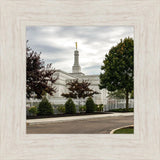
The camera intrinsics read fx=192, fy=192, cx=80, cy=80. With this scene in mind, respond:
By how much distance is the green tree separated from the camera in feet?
50.1

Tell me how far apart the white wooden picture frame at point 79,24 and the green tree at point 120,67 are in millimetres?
11406

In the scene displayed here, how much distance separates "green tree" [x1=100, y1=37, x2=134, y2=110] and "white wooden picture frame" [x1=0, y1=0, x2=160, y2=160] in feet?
37.4

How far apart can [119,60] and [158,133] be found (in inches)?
473

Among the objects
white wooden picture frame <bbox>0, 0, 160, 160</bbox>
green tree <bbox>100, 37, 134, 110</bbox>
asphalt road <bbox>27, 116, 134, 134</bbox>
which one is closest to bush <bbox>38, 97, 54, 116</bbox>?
asphalt road <bbox>27, 116, 134, 134</bbox>

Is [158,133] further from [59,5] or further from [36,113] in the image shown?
[36,113]

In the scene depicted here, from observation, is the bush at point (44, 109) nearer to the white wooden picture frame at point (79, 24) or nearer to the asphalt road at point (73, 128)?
the asphalt road at point (73, 128)

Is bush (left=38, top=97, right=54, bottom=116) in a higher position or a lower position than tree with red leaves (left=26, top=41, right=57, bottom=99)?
lower

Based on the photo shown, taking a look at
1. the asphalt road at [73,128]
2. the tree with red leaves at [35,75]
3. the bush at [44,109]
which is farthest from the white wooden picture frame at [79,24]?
the bush at [44,109]

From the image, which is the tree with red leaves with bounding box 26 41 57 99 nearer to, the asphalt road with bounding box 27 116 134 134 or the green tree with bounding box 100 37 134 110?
the asphalt road with bounding box 27 116 134 134

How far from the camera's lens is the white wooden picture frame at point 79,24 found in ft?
12.4

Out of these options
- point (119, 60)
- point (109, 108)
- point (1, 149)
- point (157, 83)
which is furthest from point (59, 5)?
point (109, 108)

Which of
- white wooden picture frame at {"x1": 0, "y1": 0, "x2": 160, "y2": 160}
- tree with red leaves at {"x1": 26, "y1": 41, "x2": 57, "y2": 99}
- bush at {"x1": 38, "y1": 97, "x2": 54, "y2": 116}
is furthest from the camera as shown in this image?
bush at {"x1": 38, "y1": 97, "x2": 54, "y2": 116}

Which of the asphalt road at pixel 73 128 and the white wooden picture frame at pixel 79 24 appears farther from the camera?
the asphalt road at pixel 73 128

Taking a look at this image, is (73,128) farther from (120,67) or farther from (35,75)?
(120,67)
